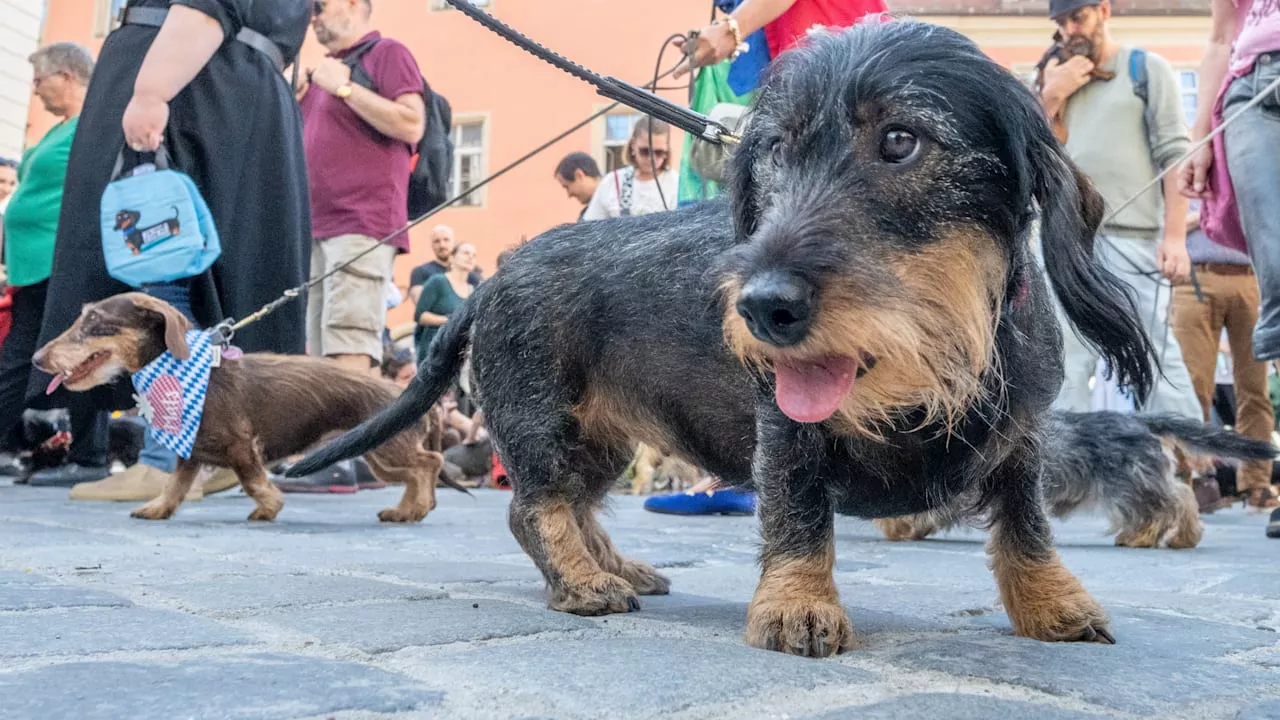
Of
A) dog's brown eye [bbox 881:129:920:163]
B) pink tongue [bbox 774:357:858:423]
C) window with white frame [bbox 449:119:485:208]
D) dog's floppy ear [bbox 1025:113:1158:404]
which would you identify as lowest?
pink tongue [bbox 774:357:858:423]

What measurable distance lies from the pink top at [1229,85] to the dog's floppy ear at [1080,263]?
2313 mm

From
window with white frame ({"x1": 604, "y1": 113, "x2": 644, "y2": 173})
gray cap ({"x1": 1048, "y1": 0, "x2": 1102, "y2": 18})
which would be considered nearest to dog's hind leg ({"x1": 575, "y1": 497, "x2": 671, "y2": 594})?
gray cap ({"x1": 1048, "y1": 0, "x2": 1102, "y2": 18})

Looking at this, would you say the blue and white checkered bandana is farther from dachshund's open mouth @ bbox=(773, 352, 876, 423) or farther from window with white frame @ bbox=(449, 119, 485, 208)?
window with white frame @ bbox=(449, 119, 485, 208)

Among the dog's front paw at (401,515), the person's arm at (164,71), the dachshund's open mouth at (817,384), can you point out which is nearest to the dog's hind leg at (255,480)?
the dog's front paw at (401,515)

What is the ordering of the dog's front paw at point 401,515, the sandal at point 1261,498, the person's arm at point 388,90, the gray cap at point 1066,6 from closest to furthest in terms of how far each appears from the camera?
the dog's front paw at point 401,515
the gray cap at point 1066,6
the person's arm at point 388,90
the sandal at point 1261,498

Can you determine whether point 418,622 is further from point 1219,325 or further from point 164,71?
point 1219,325

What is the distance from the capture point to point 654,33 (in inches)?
→ 859

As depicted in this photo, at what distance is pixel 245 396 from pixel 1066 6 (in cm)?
446

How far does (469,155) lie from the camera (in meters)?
23.7

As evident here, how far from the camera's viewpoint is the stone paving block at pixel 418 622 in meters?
2.01

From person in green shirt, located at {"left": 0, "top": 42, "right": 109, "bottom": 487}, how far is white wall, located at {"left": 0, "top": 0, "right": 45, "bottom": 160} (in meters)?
6.72

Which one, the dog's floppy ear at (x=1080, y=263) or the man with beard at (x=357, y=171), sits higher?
the man with beard at (x=357, y=171)

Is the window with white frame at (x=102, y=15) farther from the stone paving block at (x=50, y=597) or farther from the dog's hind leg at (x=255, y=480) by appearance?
the stone paving block at (x=50, y=597)

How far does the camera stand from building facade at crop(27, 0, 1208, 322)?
22.0 meters
